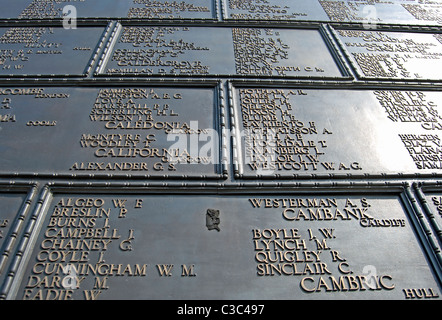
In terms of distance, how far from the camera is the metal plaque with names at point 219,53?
776 cm

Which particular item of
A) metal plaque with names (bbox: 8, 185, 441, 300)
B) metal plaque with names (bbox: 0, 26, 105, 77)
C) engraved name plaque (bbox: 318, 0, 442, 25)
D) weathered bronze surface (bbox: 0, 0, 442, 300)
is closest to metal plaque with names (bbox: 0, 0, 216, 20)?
weathered bronze surface (bbox: 0, 0, 442, 300)

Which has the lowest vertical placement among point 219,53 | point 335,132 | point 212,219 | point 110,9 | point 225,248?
point 225,248

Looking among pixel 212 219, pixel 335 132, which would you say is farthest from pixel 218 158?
pixel 335 132

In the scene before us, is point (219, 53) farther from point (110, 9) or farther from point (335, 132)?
point (110, 9)

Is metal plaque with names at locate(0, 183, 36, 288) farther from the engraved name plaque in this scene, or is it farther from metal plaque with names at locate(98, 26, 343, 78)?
the engraved name plaque

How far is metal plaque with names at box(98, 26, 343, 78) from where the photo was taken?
7762 millimetres

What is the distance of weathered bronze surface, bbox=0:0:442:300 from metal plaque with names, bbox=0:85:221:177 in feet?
0.11

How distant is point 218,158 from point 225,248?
5.56ft

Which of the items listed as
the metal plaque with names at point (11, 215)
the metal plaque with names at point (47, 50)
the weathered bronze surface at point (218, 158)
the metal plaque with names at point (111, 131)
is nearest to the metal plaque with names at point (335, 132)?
the weathered bronze surface at point (218, 158)

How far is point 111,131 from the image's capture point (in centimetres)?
635

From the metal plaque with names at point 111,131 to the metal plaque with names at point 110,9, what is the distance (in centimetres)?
338

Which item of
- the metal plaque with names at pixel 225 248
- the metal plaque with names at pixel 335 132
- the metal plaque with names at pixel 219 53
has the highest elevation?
the metal plaque with names at pixel 219 53

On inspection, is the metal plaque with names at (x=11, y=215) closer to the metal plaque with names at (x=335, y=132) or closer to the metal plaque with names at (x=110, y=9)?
the metal plaque with names at (x=335, y=132)
